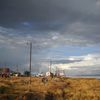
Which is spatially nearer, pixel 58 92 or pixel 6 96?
pixel 6 96

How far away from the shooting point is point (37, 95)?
156 feet

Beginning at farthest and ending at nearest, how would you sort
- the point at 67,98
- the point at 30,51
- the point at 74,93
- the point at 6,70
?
the point at 6,70, the point at 30,51, the point at 74,93, the point at 67,98

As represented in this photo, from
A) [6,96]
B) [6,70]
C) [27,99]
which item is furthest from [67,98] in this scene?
[6,70]

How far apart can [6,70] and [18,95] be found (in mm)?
85893

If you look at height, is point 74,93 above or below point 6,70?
below

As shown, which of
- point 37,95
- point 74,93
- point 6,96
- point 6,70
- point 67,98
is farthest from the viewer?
point 6,70

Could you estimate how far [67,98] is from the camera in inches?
2112

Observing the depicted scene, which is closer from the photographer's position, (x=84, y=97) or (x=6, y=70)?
(x=84, y=97)

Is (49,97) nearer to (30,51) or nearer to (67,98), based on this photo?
(67,98)

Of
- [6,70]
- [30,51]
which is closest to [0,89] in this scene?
[30,51]

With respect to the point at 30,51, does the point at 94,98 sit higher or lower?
lower

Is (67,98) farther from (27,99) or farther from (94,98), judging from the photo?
(27,99)

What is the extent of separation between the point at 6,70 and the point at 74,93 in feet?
249

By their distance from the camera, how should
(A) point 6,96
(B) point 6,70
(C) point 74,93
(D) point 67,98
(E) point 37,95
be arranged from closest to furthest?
(A) point 6,96, (E) point 37,95, (D) point 67,98, (C) point 74,93, (B) point 6,70
